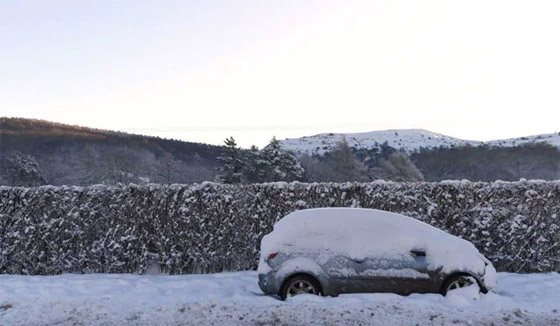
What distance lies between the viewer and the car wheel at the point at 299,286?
22.6 ft

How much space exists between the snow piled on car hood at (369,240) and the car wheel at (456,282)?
0.44 feet

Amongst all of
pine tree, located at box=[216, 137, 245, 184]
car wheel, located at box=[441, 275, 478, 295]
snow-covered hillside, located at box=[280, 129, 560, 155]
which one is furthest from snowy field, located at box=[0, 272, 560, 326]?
snow-covered hillside, located at box=[280, 129, 560, 155]

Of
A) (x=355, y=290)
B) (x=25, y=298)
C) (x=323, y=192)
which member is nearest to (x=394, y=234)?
(x=355, y=290)

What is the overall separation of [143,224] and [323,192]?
3933mm

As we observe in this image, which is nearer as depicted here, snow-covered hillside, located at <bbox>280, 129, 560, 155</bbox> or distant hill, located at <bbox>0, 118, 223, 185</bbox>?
distant hill, located at <bbox>0, 118, 223, 185</bbox>

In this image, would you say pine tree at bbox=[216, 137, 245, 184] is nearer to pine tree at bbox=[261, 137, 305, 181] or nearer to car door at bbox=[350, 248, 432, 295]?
pine tree at bbox=[261, 137, 305, 181]

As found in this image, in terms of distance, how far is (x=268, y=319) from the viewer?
6.16 metres

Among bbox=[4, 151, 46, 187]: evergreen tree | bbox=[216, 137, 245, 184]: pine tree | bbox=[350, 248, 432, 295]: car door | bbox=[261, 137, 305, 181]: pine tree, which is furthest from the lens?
bbox=[4, 151, 46, 187]: evergreen tree

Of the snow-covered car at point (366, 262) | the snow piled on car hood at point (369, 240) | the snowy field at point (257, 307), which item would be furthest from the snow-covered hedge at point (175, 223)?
the snow-covered car at point (366, 262)

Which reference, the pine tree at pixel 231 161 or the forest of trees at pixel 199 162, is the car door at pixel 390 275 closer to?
the forest of trees at pixel 199 162

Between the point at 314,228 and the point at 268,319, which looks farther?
the point at 314,228

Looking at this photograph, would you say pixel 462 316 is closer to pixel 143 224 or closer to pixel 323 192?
pixel 323 192

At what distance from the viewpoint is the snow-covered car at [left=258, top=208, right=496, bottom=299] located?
6844 mm

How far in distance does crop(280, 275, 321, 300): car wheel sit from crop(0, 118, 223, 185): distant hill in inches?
2247
